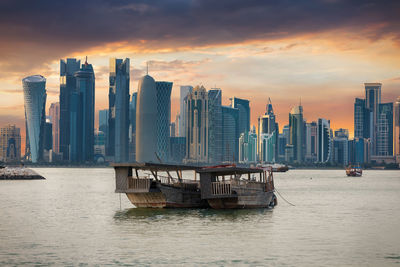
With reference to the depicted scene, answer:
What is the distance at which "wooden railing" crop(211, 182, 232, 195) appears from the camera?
188 ft

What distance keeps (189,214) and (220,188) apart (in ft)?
12.8

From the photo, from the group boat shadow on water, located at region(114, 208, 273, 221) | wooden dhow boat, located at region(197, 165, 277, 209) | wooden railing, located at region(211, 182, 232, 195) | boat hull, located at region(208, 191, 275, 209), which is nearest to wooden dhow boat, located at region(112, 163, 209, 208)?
boat shadow on water, located at region(114, 208, 273, 221)

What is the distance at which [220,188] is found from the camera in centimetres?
5769

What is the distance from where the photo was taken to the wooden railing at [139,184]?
57969 mm

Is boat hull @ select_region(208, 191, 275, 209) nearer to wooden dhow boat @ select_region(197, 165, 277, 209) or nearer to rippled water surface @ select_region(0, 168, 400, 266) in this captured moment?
wooden dhow boat @ select_region(197, 165, 277, 209)

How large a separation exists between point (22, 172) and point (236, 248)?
141902 mm

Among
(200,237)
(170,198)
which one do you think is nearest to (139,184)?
(170,198)

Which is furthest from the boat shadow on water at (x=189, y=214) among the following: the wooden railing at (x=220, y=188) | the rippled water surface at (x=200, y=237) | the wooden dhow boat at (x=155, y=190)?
the wooden railing at (x=220, y=188)

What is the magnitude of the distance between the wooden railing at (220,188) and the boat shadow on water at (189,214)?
1.94 m

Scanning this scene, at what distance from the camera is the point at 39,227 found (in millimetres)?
50312

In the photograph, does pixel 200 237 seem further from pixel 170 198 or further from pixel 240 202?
pixel 170 198

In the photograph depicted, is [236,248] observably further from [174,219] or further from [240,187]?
[240,187]

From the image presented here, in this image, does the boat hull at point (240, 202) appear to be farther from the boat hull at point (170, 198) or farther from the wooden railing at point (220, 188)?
the boat hull at point (170, 198)

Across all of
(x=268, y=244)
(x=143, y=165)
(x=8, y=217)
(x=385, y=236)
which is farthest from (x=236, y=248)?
(x=8, y=217)
